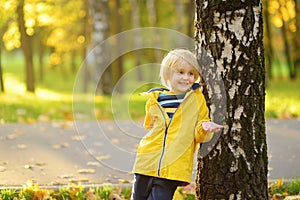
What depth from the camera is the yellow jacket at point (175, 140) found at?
151 inches

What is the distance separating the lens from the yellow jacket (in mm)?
3828

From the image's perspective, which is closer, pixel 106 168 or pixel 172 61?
pixel 172 61

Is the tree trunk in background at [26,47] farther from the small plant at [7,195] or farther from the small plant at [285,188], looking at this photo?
the small plant at [285,188]

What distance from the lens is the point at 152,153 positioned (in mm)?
3891

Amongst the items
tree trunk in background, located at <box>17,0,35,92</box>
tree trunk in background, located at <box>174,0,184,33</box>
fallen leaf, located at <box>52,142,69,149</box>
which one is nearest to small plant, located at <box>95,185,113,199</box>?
fallen leaf, located at <box>52,142,69,149</box>

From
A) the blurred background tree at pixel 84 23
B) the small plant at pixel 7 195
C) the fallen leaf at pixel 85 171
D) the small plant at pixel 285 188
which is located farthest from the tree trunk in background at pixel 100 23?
the small plant at pixel 7 195

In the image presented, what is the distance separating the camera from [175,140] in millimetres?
3848

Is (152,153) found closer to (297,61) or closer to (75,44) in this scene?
(75,44)

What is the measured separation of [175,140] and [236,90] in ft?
2.01

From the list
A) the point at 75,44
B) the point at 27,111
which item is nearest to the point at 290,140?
the point at 27,111

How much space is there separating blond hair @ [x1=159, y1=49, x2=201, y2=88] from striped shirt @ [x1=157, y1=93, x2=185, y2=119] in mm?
91

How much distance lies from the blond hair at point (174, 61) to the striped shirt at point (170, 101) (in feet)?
0.30

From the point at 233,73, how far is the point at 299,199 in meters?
1.43

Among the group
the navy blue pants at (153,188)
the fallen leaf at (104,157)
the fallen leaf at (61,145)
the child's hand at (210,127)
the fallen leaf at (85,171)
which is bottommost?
the navy blue pants at (153,188)
